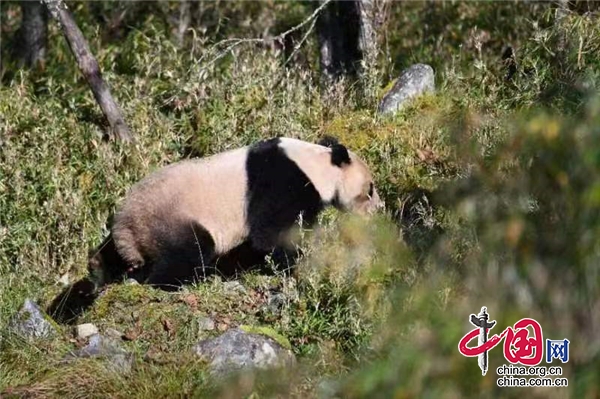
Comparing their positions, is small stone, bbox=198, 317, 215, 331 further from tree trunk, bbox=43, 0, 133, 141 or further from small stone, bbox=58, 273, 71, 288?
tree trunk, bbox=43, 0, 133, 141

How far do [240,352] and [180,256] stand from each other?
136cm

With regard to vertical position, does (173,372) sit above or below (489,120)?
below

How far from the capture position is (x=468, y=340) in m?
3.72

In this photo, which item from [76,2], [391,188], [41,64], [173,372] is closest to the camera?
[173,372]

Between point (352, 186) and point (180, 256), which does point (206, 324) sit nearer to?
point (180, 256)

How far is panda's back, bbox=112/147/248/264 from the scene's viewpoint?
288 inches

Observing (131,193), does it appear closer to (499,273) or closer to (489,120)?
(489,120)

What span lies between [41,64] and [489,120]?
4973mm

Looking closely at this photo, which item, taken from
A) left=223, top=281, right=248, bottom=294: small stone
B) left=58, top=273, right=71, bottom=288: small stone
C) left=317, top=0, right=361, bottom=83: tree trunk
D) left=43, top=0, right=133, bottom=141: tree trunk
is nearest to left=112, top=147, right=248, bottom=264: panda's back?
left=223, top=281, right=248, bottom=294: small stone

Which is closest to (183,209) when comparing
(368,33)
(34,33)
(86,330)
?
(86,330)

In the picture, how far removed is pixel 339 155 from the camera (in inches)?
296

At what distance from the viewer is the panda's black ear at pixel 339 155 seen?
7.52m

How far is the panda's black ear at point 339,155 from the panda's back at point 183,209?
22.5 inches

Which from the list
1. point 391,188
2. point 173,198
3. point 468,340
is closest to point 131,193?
point 173,198
